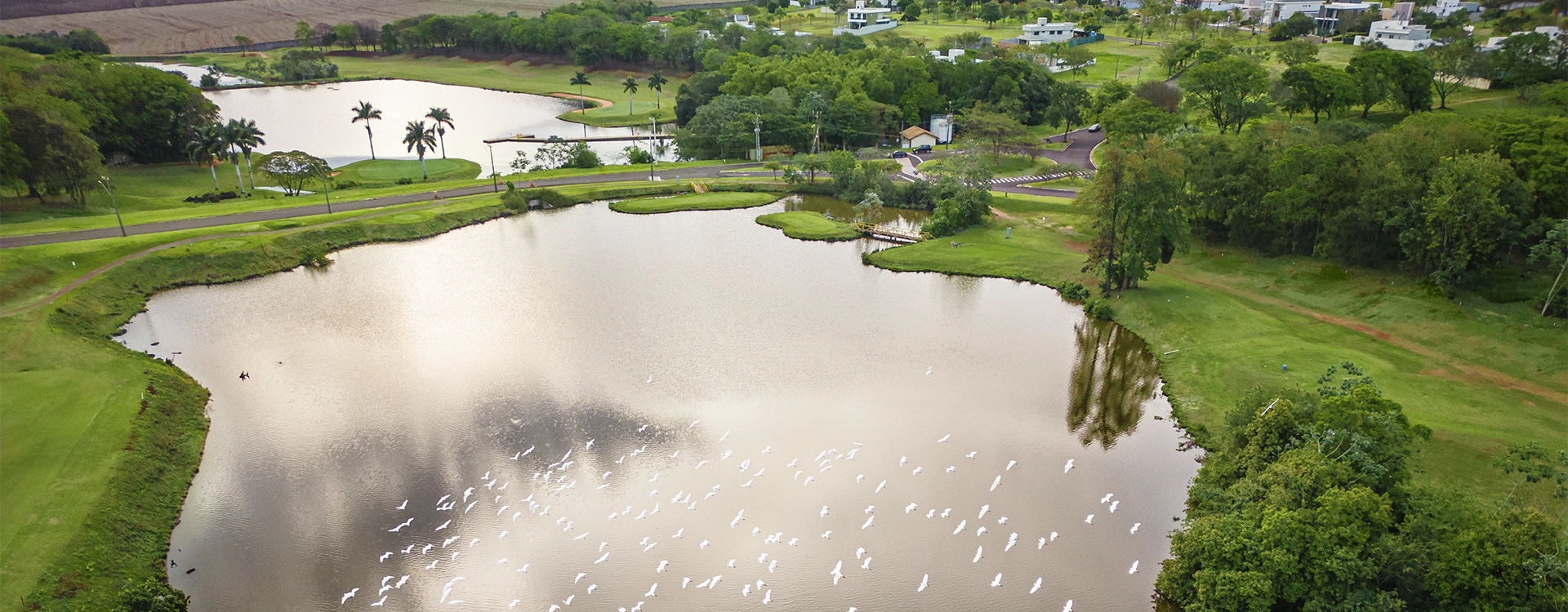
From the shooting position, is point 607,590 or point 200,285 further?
point 200,285

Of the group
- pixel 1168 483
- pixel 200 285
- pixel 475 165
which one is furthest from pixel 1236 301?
pixel 475 165

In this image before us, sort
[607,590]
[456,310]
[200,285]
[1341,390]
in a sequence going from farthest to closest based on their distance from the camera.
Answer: [200,285] < [456,310] < [1341,390] < [607,590]

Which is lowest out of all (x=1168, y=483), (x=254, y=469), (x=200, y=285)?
(x=1168, y=483)

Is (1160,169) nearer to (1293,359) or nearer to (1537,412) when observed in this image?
(1293,359)

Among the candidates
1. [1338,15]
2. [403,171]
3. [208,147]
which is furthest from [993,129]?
[1338,15]

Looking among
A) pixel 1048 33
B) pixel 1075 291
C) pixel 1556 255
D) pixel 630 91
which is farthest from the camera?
pixel 1048 33

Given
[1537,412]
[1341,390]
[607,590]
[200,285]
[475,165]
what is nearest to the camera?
[607,590]

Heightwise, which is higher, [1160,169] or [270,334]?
[1160,169]

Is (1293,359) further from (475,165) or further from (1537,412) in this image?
(475,165)

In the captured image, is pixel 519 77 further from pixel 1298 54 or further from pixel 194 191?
pixel 1298 54
